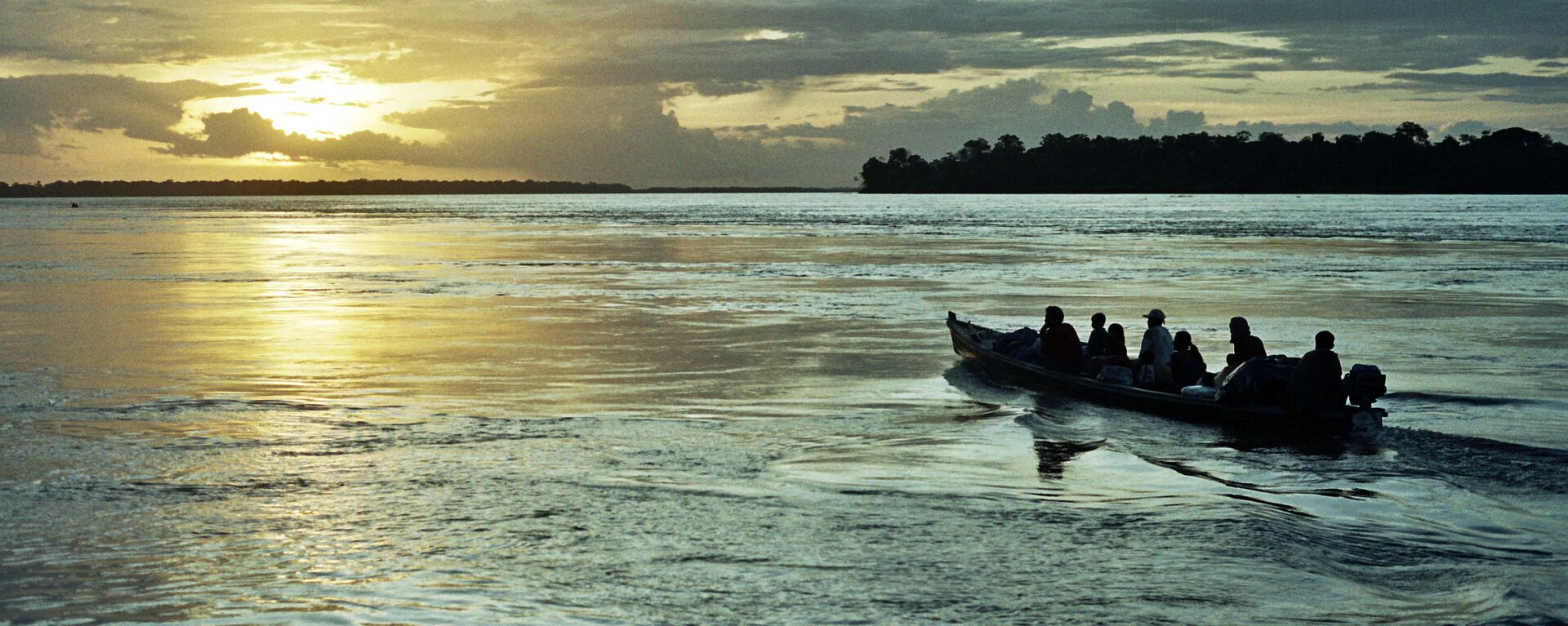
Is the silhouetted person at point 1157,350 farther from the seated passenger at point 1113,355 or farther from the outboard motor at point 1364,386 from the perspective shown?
the outboard motor at point 1364,386

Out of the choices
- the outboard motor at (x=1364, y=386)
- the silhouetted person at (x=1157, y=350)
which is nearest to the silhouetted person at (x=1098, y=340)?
the silhouetted person at (x=1157, y=350)

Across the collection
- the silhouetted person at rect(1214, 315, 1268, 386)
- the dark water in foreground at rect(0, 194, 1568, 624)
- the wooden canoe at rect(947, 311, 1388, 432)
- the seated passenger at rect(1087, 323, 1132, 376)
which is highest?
the silhouetted person at rect(1214, 315, 1268, 386)

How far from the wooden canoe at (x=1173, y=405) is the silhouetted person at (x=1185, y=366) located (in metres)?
0.56

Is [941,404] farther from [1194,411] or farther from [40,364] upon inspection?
[40,364]

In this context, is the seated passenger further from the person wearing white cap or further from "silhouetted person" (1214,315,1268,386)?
"silhouetted person" (1214,315,1268,386)

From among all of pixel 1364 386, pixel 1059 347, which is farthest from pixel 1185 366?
pixel 1364 386

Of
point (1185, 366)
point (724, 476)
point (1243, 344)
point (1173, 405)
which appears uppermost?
point (1243, 344)

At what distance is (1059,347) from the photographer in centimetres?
2164

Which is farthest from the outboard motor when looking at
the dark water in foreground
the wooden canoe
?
the dark water in foreground

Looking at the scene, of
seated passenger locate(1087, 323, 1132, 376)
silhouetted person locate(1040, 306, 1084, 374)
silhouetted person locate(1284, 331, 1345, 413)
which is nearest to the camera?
silhouetted person locate(1284, 331, 1345, 413)

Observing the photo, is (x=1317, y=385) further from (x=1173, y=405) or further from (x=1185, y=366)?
(x=1185, y=366)

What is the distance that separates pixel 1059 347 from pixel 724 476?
28.5ft

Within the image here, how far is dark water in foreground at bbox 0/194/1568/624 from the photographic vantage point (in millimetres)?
10562

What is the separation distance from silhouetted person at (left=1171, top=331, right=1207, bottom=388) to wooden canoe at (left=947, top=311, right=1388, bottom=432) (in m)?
0.56
